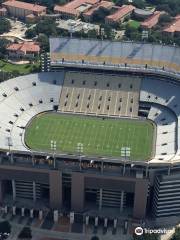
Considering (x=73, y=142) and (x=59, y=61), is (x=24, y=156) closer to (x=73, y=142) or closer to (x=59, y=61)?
(x=73, y=142)

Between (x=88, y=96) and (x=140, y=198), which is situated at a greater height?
(x=88, y=96)

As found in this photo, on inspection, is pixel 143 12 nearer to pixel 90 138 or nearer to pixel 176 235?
pixel 90 138

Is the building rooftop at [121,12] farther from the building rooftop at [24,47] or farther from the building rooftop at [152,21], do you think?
the building rooftop at [24,47]

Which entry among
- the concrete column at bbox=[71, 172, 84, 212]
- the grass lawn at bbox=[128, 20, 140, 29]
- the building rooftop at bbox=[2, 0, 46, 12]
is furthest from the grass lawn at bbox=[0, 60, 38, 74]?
the concrete column at bbox=[71, 172, 84, 212]

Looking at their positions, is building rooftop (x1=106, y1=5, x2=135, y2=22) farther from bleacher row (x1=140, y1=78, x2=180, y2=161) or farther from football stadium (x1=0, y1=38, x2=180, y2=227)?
bleacher row (x1=140, y1=78, x2=180, y2=161)

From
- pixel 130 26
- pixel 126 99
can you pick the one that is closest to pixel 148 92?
pixel 126 99

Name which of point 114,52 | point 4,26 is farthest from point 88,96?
point 4,26

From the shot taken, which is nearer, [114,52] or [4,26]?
[114,52]

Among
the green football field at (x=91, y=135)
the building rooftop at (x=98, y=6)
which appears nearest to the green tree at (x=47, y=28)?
the building rooftop at (x=98, y=6)
